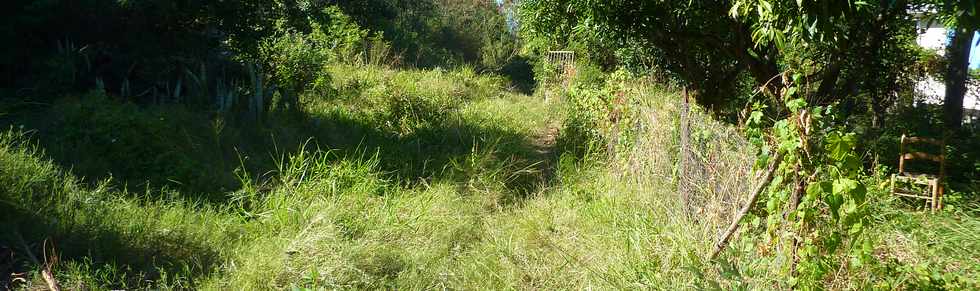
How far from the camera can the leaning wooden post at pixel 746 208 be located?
3.50 m

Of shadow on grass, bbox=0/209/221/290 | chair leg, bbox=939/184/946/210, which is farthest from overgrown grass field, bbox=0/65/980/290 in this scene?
chair leg, bbox=939/184/946/210

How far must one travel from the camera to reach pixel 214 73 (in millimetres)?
9156

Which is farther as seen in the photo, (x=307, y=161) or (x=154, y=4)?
(x=154, y=4)

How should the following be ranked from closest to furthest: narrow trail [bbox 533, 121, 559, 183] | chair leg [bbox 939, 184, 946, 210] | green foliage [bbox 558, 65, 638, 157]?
chair leg [bbox 939, 184, 946, 210], green foliage [bbox 558, 65, 638, 157], narrow trail [bbox 533, 121, 559, 183]

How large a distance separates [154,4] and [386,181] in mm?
3275

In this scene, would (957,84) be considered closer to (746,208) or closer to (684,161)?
(684,161)

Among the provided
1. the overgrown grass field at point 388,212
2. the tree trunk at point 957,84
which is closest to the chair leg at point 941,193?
the overgrown grass field at point 388,212

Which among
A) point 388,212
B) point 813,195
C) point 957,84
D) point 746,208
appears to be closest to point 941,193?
point 746,208

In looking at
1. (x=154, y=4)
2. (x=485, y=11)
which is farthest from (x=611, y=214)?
(x=485, y=11)

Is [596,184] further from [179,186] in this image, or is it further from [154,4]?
[154,4]

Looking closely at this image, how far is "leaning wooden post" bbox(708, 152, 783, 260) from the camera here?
350 cm

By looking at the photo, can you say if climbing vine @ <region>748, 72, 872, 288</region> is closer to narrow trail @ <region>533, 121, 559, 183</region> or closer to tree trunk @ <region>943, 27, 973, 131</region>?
narrow trail @ <region>533, 121, 559, 183</region>

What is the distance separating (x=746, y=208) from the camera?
3738 millimetres

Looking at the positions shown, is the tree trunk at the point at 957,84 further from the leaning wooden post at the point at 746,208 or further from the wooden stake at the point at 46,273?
the wooden stake at the point at 46,273
